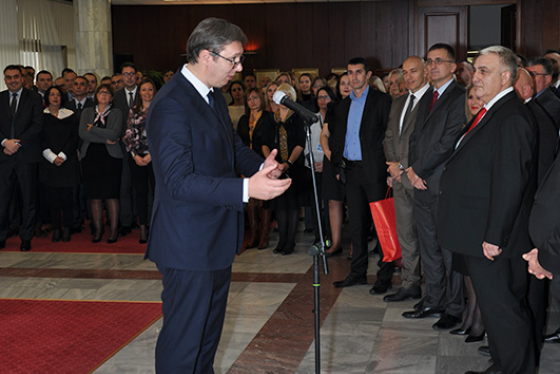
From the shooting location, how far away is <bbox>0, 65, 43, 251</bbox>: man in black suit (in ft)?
23.8

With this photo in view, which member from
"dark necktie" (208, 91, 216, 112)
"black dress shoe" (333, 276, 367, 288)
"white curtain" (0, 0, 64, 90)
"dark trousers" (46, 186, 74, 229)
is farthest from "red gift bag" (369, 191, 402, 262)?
"white curtain" (0, 0, 64, 90)

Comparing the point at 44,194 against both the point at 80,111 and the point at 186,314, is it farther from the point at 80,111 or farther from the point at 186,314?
the point at 186,314

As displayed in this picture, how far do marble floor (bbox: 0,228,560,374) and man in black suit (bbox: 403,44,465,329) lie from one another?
20cm

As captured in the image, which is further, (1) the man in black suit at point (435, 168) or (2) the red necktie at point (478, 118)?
(1) the man in black suit at point (435, 168)

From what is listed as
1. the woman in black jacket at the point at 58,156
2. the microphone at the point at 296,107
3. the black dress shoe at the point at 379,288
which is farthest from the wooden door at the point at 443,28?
the microphone at the point at 296,107

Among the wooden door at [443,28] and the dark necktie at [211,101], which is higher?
the wooden door at [443,28]

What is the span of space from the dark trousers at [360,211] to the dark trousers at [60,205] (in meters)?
3.70

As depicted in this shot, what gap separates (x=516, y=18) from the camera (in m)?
15.1

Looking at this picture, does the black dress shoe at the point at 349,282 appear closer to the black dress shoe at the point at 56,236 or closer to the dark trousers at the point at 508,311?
the dark trousers at the point at 508,311

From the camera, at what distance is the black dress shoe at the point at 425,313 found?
4.63 metres

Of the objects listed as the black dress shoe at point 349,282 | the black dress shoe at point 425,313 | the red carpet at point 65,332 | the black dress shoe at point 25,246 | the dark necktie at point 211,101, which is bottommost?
the red carpet at point 65,332

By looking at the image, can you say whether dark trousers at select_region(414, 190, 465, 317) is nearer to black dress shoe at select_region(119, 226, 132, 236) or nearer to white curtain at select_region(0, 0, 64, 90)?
black dress shoe at select_region(119, 226, 132, 236)

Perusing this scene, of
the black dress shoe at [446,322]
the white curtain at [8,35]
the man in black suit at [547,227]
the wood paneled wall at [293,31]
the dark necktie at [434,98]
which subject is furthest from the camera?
the wood paneled wall at [293,31]

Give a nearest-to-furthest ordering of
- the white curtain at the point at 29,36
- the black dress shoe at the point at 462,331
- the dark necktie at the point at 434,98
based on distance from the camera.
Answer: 1. the black dress shoe at the point at 462,331
2. the dark necktie at the point at 434,98
3. the white curtain at the point at 29,36
